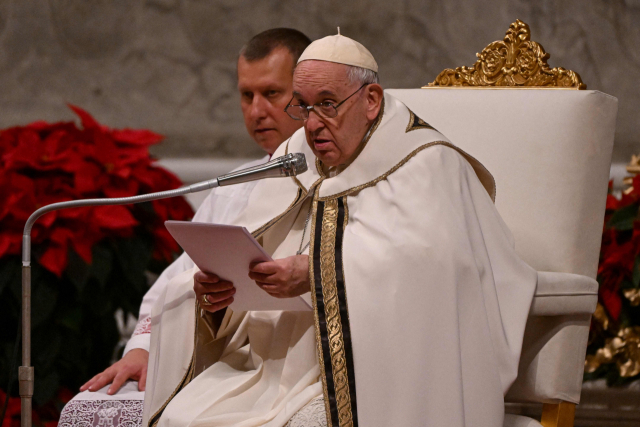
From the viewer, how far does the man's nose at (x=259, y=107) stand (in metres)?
2.94

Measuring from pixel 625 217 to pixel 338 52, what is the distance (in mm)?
1740

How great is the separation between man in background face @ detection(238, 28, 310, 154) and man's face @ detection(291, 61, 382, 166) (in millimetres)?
717

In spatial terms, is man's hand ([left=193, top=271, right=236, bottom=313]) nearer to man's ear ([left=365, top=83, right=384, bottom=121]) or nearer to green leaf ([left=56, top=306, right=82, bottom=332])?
man's ear ([left=365, top=83, right=384, bottom=121])

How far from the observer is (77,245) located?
3000mm

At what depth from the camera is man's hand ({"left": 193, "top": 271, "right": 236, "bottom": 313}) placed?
2.11m

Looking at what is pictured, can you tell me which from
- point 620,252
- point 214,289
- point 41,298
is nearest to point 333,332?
point 214,289

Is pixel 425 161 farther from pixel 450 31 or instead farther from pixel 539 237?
pixel 450 31

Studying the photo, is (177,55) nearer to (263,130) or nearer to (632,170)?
(263,130)

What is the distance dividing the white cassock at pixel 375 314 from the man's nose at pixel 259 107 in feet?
1.78

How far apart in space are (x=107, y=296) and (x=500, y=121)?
1.67m

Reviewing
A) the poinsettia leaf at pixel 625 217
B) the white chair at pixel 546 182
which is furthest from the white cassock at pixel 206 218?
the poinsettia leaf at pixel 625 217

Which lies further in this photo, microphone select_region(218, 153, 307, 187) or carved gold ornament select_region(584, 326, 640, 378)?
carved gold ornament select_region(584, 326, 640, 378)

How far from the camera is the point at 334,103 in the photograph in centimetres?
217

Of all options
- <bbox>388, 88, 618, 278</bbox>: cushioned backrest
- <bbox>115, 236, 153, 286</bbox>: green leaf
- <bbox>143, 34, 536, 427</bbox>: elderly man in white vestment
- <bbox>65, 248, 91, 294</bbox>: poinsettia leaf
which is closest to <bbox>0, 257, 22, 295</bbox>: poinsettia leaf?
<bbox>65, 248, 91, 294</bbox>: poinsettia leaf
